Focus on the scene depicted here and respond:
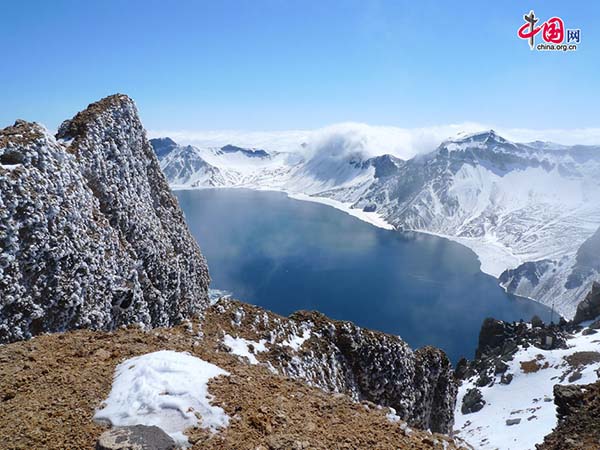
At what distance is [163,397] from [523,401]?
71.0 meters

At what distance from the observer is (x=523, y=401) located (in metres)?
65.7

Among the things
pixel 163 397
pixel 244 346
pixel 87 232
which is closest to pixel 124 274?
pixel 87 232

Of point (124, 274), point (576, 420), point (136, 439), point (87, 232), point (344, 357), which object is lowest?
point (344, 357)

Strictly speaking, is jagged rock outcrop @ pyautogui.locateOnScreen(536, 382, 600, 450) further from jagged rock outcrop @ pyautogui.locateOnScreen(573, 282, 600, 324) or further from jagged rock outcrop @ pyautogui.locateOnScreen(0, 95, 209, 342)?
jagged rock outcrop @ pyautogui.locateOnScreen(573, 282, 600, 324)

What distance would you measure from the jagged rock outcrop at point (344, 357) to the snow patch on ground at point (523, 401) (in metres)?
20.4

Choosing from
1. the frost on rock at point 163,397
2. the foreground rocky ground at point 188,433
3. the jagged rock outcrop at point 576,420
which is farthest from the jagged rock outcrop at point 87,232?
the jagged rock outcrop at point 576,420

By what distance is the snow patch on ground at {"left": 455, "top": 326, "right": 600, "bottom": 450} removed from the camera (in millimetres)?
49281

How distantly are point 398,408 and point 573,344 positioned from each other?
72341 mm

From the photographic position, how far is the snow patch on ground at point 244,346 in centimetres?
1948

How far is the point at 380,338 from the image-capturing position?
1091 inches

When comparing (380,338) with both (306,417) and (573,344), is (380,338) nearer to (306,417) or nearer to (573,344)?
(306,417)

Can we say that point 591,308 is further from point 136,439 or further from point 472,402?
point 136,439

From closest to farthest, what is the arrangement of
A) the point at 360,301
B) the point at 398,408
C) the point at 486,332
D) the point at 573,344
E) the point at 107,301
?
1. the point at 107,301
2. the point at 398,408
3. the point at 573,344
4. the point at 486,332
5. the point at 360,301

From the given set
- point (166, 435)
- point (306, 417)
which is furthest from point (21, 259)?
point (306, 417)
